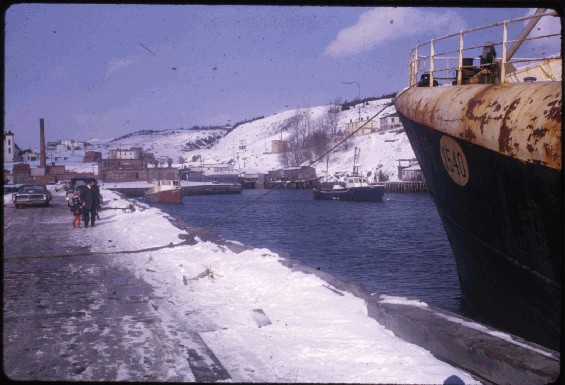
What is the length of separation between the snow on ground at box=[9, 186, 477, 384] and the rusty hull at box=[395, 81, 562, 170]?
2397 mm

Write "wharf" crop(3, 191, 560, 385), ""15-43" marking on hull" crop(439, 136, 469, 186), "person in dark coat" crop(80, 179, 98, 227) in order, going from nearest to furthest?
"wharf" crop(3, 191, 560, 385)
""15-43" marking on hull" crop(439, 136, 469, 186)
"person in dark coat" crop(80, 179, 98, 227)

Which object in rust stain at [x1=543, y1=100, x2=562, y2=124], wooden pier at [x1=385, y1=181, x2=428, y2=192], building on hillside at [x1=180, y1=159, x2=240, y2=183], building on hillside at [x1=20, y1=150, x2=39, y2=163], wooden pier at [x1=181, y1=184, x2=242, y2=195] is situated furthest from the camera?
building on hillside at [x1=180, y1=159, x2=240, y2=183]

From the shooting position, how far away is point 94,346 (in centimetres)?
542

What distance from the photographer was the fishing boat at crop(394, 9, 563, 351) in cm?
525

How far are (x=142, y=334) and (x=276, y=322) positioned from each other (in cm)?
164

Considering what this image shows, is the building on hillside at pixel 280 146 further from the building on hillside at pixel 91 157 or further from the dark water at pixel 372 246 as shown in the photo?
the dark water at pixel 372 246

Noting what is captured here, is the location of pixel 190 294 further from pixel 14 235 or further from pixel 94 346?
pixel 14 235

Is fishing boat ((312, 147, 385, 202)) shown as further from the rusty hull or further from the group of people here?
the rusty hull

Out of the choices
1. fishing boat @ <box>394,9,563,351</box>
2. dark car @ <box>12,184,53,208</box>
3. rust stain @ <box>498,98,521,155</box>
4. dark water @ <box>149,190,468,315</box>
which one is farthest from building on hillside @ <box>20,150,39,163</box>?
rust stain @ <box>498,98,521,155</box>

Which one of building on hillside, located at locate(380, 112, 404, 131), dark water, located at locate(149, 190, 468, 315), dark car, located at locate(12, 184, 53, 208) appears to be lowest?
dark water, located at locate(149, 190, 468, 315)

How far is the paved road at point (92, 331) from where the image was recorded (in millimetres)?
4762

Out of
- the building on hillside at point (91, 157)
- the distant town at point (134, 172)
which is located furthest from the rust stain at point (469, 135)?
the building on hillside at point (91, 157)

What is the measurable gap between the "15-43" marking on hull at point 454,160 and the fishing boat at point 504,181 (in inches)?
0.8

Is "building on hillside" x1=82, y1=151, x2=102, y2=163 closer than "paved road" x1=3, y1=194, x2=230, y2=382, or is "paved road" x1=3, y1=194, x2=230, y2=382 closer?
"paved road" x1=3, y1=194, x2=230, y2=382
